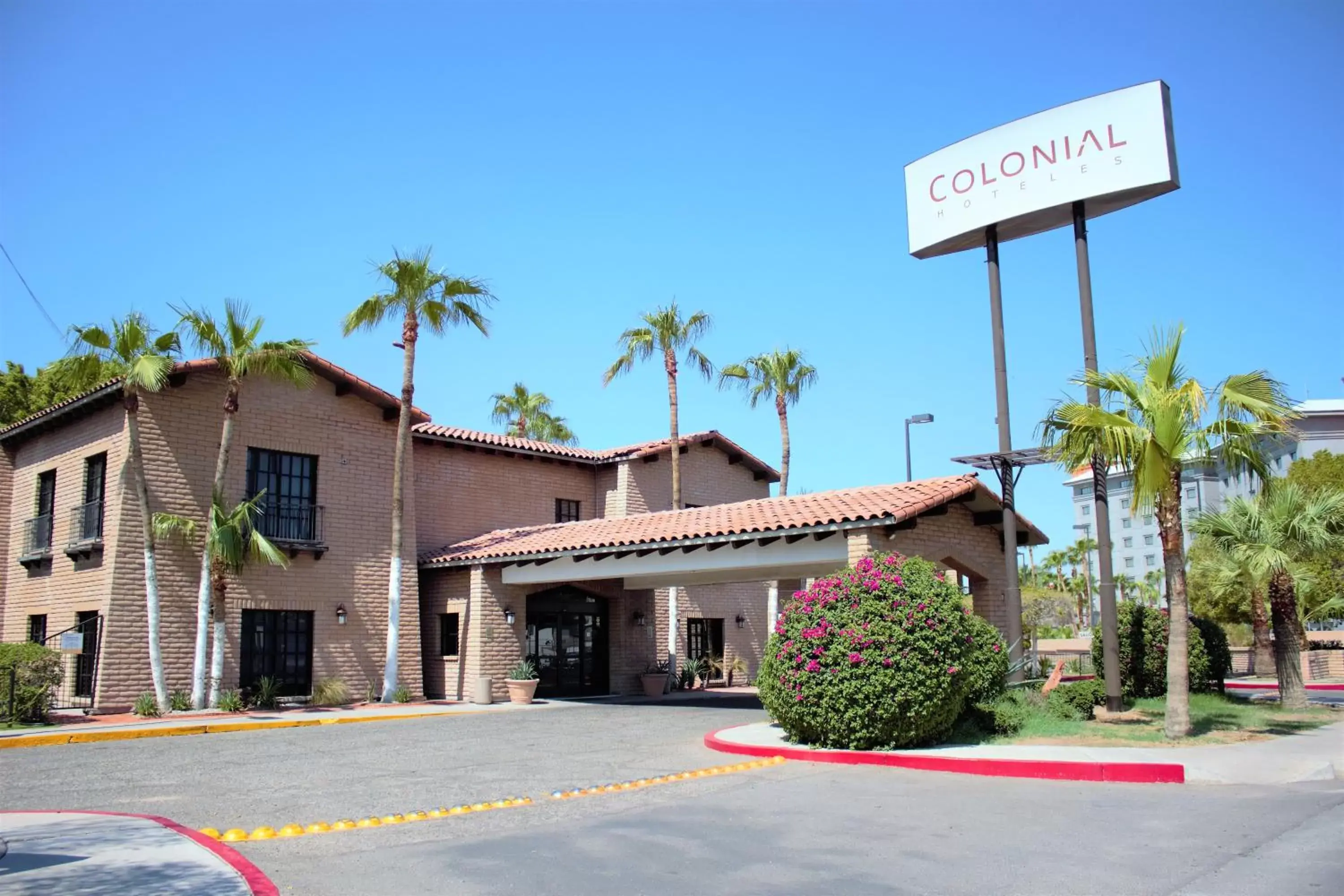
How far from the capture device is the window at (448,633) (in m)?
25.6

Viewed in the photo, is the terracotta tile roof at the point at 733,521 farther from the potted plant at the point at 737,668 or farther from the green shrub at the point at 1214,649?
the potted plant at the point at 737,668

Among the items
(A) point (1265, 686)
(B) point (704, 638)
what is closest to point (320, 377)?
(B) point (704, 638)

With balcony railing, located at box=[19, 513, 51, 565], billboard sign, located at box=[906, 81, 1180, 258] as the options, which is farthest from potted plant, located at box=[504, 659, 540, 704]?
billboard sign, located at box=[906, 81, 1180, 258]

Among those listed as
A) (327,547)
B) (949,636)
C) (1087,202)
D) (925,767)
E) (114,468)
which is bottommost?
(925,767)

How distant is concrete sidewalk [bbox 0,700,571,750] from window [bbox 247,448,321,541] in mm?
3874

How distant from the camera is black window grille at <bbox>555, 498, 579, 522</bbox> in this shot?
3044 centimetres

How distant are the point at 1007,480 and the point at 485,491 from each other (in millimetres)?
15241

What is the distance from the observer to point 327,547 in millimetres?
23594

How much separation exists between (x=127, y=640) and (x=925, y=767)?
16.1m

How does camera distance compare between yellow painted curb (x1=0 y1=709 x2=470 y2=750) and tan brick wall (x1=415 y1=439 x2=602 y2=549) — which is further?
tan brick wall (x1=415 y1=439 x2=602 y2=549)

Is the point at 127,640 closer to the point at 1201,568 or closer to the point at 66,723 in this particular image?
the point at 66,723

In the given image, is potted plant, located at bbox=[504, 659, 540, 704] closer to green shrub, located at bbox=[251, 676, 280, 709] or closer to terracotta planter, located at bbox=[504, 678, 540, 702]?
terracotta planter, located at bbox=[504, 678, 540, 702]

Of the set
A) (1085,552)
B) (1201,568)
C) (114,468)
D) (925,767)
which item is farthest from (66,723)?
(1085,552)

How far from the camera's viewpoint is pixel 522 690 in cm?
2386
